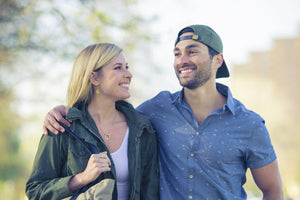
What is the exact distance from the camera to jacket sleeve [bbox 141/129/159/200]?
3006 mm

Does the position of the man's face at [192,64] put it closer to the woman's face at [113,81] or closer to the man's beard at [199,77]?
the man's beard at [199,77]

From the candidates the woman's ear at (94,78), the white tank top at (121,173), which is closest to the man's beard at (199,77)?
the woman's ear at (94,78)

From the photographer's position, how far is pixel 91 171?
2.51 m

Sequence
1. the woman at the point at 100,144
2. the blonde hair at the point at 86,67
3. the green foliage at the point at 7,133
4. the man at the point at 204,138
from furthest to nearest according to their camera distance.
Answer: the green foliage at the point at 7,133 → the blonde hair at the point at 86,67 → the man at the point at 204,138 → the woman at the point at 100,144

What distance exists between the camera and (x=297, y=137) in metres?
27.7

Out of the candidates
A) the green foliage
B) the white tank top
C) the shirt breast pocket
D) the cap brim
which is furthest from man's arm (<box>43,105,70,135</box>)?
the green foliage

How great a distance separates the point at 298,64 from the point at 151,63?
89.4ft

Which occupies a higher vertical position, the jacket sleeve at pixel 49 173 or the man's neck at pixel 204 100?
the man's neck at pixel 204 100

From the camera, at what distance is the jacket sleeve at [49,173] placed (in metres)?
2.59

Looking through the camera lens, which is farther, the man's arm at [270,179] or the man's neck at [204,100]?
the man's neck at [204,100]

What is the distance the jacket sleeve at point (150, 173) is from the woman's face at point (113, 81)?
47cm

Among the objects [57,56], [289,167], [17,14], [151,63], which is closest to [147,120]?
[17,14]

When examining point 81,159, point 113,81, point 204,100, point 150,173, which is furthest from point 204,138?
point 81,159

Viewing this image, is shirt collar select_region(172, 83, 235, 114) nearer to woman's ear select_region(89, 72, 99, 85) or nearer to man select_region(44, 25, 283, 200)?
man select_region(44, 25, 283, 200)
